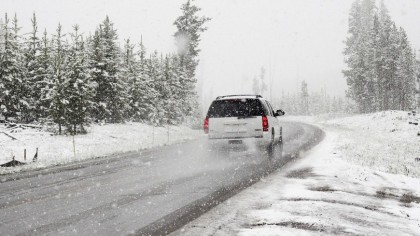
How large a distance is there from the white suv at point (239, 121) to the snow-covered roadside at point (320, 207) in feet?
13.6

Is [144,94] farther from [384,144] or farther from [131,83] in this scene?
[384,144]

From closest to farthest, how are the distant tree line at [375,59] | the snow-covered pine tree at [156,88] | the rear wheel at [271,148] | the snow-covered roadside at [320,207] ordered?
the snow-covered roadside at [320,207] < the rear wheel at [271,148] < the snow-covered pine tree at [156,88] < the distant tree line at [375,59]

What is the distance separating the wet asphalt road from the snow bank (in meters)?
2.80

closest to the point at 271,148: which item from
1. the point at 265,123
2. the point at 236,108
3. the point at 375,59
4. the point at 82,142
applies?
the point at 265,123

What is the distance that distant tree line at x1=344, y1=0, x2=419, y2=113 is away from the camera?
5875cm

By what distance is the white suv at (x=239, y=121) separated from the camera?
1357 centimetres

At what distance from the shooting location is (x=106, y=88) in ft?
99.2

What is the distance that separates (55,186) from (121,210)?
292 cm

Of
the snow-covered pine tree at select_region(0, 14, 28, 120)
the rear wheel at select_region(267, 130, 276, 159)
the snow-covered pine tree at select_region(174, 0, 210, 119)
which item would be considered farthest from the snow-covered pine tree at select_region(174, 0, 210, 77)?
the rear wheel at select_region(267, 130, 276, 159)

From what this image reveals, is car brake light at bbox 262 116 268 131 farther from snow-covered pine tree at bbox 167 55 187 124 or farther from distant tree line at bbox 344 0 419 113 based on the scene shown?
distant tree line at bbox 344 0 419 113

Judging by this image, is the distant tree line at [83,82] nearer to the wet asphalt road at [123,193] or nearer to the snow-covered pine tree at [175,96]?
the snow-covered pine tree at [175,96]

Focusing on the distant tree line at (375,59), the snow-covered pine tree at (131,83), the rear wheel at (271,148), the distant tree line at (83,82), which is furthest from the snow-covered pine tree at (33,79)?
the distant tree line at (375,59)

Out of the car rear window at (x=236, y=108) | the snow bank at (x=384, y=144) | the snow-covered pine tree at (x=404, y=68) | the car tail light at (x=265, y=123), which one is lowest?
the snow bank at (x=384, y=144)

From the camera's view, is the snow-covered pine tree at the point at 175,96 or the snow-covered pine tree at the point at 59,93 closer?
the snow-covered pine tree at the point at 59,93
